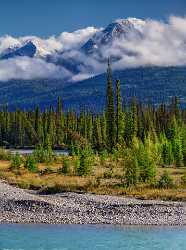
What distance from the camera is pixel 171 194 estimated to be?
53438mm

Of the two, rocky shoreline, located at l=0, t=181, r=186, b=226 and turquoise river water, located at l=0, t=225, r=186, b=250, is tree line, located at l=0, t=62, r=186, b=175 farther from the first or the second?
turquoise river water, located at l=0, t=225, r=186, b=250

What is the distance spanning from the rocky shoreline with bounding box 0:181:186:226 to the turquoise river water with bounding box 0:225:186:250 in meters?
2.04

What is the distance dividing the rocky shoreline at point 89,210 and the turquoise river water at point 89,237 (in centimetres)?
204

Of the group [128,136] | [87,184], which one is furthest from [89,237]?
[128,136]

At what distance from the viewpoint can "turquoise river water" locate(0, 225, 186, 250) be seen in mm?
36969

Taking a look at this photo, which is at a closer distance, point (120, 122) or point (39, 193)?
point (39, 193)

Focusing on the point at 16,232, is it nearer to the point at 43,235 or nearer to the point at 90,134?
the point at 43,235

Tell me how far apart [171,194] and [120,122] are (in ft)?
215

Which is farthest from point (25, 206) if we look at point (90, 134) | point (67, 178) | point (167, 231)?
point (90, 134)

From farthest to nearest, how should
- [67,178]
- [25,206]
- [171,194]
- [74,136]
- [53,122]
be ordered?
[53,122] < [74,136] < [67,178] < [171,194] < [25,206]

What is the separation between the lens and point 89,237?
39.6m

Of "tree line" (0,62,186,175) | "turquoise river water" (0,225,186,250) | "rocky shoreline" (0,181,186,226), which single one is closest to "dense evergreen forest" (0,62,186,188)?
"tree line" (0,62,186,175)

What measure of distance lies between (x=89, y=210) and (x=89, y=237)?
812 centimetres

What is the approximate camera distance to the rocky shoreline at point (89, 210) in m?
45.0
